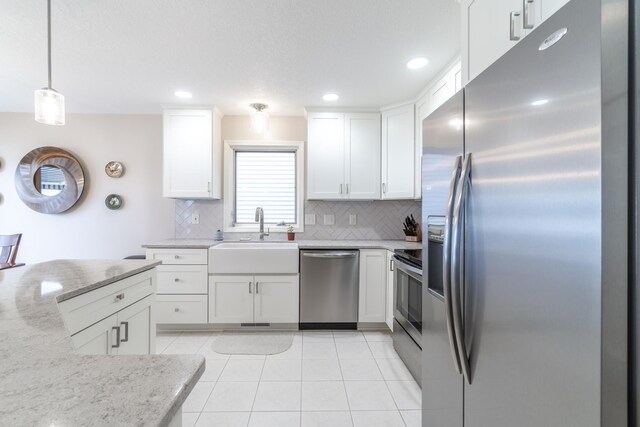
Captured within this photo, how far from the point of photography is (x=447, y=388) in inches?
45.3

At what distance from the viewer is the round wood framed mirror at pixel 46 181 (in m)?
3.45

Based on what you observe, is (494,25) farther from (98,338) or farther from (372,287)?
(372,287)

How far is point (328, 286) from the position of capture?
9.70ft

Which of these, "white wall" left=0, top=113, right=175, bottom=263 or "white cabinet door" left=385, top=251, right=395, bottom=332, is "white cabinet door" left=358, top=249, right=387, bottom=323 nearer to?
"white cabinet door" left=385, top=251, right=395, bottom=332

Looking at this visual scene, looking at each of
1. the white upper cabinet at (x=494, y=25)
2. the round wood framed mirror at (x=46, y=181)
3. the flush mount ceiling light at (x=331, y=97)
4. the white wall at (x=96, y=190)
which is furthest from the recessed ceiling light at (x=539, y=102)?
the round wood framed mirror at (x=46, y=181)

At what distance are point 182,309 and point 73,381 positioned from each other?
8.61 ft

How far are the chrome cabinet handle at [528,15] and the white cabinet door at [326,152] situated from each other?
236 cm

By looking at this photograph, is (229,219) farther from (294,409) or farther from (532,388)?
(532,388)

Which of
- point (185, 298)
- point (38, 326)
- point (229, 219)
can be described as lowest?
point (185, 298)

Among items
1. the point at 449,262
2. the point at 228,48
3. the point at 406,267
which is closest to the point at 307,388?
the point at 406,267

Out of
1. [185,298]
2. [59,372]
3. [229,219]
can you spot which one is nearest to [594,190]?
[59,372]

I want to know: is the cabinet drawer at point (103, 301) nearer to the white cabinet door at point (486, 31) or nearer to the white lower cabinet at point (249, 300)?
the white lower cabinet at point (249, 300)

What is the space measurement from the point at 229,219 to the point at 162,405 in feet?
10.5

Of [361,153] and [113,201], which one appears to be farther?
[113,201]
